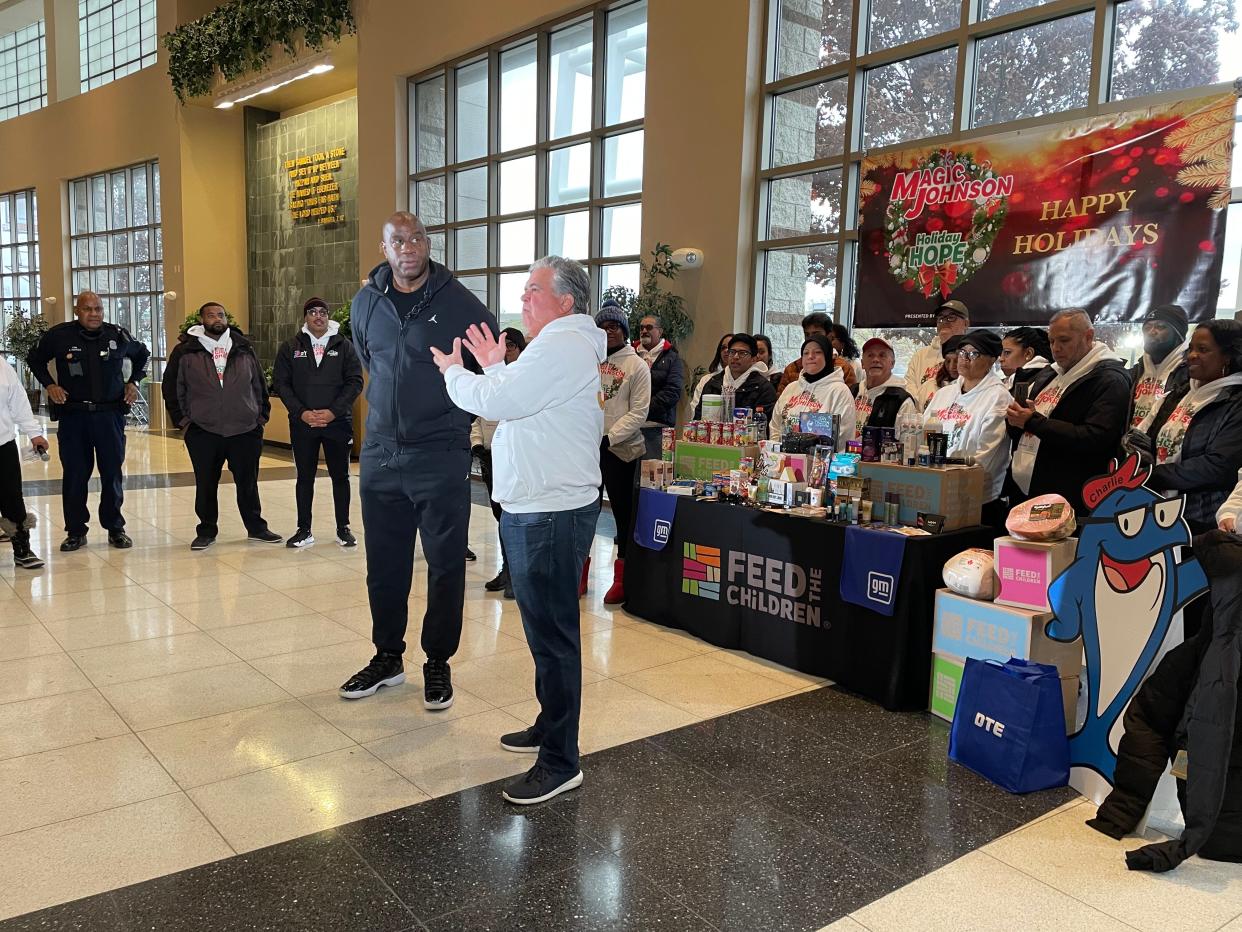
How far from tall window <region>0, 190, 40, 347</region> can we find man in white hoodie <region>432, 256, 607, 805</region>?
2000cm

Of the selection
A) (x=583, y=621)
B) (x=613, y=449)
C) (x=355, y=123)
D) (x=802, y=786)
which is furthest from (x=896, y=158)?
(x=355, y=123)

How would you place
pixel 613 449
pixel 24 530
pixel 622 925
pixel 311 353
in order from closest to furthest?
pixel 622 925, pixel 613 449, pixel 24 530, pixel 311 353

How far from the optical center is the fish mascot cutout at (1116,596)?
268 cm

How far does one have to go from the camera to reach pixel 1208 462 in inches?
126

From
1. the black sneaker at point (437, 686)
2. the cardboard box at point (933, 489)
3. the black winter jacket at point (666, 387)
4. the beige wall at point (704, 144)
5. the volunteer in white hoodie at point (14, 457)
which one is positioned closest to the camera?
the black sneaker at point (437, 686)

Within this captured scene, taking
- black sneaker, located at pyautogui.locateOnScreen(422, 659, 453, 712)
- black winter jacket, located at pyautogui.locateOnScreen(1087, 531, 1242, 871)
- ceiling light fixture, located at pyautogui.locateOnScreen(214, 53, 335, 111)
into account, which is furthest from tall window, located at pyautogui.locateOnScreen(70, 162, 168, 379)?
black winter jacket, located at pyautogui.locateOnScreen(1087, 531, 1242, 871)

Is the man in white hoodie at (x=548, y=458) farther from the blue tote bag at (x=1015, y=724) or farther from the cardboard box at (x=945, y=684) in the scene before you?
the cardboard box at (x=945, y=684)

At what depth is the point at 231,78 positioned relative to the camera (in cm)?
1352

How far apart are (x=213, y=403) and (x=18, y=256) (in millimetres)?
16893

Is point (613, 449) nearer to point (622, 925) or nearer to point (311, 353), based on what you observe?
point (311, 353)

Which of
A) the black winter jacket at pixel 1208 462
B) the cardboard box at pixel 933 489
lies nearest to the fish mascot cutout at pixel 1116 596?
the black winter jacket at pixel 1208 462

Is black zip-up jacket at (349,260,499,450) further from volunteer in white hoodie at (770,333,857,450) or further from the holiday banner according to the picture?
the holiday banner

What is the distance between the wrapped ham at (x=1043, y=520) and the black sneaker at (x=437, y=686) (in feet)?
6.84

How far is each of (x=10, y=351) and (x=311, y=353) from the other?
15.9 meters
